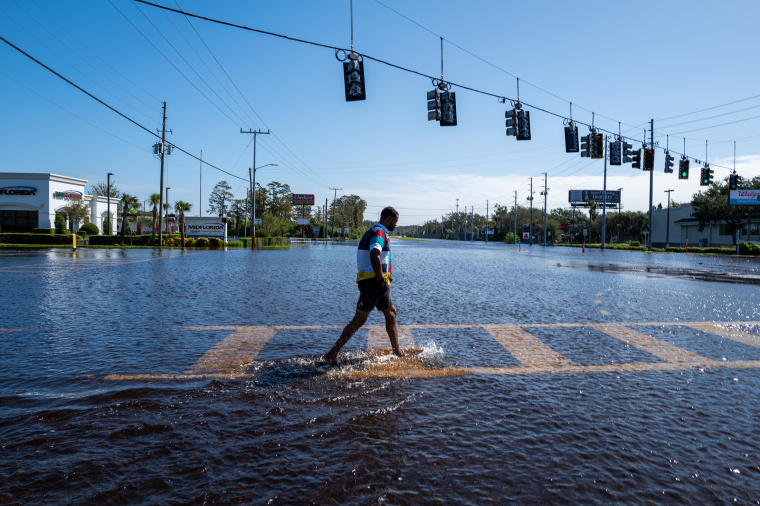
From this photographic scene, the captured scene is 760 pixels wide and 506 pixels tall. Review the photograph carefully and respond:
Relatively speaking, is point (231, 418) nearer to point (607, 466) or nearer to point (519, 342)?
point (607, 466)

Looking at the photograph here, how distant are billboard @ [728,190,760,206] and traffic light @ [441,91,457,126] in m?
44.3

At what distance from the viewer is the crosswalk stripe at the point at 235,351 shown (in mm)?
5328

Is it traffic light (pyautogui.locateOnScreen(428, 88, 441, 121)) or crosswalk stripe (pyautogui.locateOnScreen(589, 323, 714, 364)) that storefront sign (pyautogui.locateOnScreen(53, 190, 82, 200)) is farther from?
crosswalk stripe (pyautogui.locateOnScreen(589, 323, 714, 364))

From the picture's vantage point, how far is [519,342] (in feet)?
22.2

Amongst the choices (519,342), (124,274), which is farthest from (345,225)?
(519,342)

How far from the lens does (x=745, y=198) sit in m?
50.5

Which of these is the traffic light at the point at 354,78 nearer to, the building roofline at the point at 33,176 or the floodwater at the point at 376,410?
the floodwater at the point at 376,410

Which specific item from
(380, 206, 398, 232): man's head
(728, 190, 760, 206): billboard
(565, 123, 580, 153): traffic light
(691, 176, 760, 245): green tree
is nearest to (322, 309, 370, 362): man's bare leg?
(380, 206, 398, 232): man's head

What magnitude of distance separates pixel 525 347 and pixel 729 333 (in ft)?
10.9

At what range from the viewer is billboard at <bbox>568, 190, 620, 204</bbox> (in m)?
Result: 115

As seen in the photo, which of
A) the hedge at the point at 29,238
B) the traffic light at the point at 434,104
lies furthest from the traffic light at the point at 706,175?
the hedge at the point at 29,238

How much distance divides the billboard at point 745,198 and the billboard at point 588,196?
64925mm

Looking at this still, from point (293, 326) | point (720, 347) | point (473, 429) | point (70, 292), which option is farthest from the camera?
point (70, 292)

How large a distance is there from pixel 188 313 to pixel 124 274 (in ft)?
28.7
